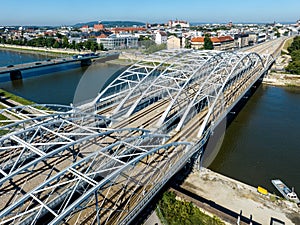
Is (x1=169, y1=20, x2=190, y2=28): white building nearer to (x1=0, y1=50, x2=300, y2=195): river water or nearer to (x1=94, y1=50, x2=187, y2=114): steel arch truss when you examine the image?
(x1=0, y1=50, x2=300, y2=195): river water

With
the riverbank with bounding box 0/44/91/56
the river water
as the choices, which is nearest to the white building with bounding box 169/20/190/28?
the riverbank with bounding box 0/44/91/56

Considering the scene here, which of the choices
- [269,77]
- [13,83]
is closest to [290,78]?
[269,77]

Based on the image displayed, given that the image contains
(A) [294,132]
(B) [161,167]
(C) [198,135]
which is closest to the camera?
(B) [161,167]

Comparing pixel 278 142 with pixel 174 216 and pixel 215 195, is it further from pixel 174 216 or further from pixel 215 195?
pixel 174 216

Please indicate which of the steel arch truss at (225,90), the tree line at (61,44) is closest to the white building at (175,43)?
the tree line at (61,44)

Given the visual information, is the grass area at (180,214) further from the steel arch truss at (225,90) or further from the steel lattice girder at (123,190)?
the steel arch truss at (225,90)

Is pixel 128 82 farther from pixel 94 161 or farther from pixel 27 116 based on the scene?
pixel 94 161
